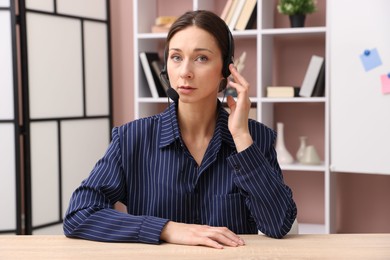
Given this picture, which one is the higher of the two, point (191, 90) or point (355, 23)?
point (355, 23)

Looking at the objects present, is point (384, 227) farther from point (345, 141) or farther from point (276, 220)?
point (276, 220)

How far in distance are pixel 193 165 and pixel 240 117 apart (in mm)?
196

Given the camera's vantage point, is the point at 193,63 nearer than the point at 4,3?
Yes

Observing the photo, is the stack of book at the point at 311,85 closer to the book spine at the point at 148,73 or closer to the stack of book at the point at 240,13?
the stack of book at the point at 240,13

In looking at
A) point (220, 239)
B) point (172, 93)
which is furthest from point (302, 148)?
point (220, 239)

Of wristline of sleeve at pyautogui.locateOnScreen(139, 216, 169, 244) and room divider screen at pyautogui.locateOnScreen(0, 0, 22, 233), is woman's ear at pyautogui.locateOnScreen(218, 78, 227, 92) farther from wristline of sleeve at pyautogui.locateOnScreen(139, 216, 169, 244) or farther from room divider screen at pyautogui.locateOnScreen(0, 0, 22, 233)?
room divider screen at pyautogui.locateOnScreen(0, 0, 22, 233)

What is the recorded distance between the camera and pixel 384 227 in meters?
3.42

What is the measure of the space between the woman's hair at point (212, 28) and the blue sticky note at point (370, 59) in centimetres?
153

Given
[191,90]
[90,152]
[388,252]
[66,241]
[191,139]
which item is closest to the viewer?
[388,252]

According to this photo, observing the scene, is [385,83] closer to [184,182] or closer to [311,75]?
[311,75]

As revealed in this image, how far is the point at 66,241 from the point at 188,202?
37 cm

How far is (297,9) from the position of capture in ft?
10.6

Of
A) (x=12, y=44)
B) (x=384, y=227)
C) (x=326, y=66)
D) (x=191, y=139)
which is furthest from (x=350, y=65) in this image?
(x=12, y=44)

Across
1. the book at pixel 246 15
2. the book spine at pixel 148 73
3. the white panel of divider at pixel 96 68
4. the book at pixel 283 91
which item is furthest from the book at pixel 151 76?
the book at pixel 283 91
